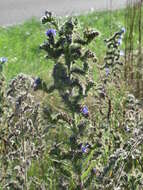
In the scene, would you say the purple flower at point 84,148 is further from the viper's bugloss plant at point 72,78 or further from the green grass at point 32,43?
the green grass at point 32,43

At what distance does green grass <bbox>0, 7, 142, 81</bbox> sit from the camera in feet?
26.7

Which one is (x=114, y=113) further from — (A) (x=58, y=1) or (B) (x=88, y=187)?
(A) (x=58, y=1)

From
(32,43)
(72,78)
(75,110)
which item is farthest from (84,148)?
(32,43)

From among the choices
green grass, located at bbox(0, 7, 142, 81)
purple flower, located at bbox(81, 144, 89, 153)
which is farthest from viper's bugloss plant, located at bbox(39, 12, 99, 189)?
green grass, located at bbox(0, 7, 142, 81)

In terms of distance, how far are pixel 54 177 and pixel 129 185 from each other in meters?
0.58

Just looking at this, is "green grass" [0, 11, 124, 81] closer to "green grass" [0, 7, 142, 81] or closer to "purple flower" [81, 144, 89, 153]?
"green grass" [0, 7, 142, 81]

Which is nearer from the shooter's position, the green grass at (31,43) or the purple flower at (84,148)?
the purple flower at (84,148)

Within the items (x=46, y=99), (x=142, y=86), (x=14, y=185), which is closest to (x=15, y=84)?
(x=14, y=185)

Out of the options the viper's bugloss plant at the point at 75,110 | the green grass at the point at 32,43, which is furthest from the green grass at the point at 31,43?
the viper's bugloss plant at the point at 75,110

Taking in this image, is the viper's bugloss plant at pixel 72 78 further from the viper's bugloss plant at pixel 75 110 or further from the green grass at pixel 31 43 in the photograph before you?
the green grass at pixel 31 43

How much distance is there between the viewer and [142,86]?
21.3 feet

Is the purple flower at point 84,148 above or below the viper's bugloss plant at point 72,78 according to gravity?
below

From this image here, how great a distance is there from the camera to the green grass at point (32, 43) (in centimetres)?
814

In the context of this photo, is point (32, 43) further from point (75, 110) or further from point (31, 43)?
point (75, 110)
